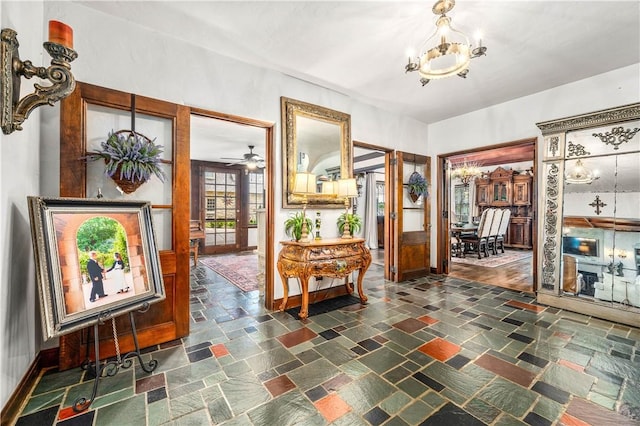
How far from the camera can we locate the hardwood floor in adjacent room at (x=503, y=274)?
4184 mm

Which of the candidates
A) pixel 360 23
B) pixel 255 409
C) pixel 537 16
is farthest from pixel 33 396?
pixel 537 16

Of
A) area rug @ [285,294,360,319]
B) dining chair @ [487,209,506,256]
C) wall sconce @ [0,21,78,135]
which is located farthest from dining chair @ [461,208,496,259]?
wall sconce @ [0,21,78,135]

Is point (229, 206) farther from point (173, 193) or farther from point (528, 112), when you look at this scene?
point (528, 112)

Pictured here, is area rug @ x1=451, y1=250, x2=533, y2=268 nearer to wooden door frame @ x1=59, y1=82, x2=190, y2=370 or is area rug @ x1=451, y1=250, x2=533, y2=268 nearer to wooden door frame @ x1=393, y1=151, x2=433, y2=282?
wooden door frame @ x1=393, y1=151, x2=433, y2=282

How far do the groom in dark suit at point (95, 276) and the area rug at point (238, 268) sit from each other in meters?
2.37

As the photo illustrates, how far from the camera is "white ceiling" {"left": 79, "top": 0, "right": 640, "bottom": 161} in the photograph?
2.14m

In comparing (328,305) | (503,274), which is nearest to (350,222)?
(328,305)

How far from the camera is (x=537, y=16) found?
7.33ft

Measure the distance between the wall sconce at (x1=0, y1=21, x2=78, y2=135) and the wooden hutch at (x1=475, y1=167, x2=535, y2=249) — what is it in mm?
9899

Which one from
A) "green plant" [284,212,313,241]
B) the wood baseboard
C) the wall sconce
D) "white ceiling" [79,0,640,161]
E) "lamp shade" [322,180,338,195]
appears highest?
"white ceiling" [79,0,640,161]

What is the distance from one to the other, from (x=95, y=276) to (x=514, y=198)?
9.89 m

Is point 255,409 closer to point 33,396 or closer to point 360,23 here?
point 33,396

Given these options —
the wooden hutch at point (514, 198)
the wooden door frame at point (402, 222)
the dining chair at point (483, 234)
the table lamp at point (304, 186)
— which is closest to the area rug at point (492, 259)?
the dining chair at point (483, 234)

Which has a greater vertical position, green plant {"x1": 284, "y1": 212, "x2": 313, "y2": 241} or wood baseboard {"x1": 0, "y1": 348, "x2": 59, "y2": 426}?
green plant {"x1": 284, "y1": 212, "x2": 313, "y2": 241}
